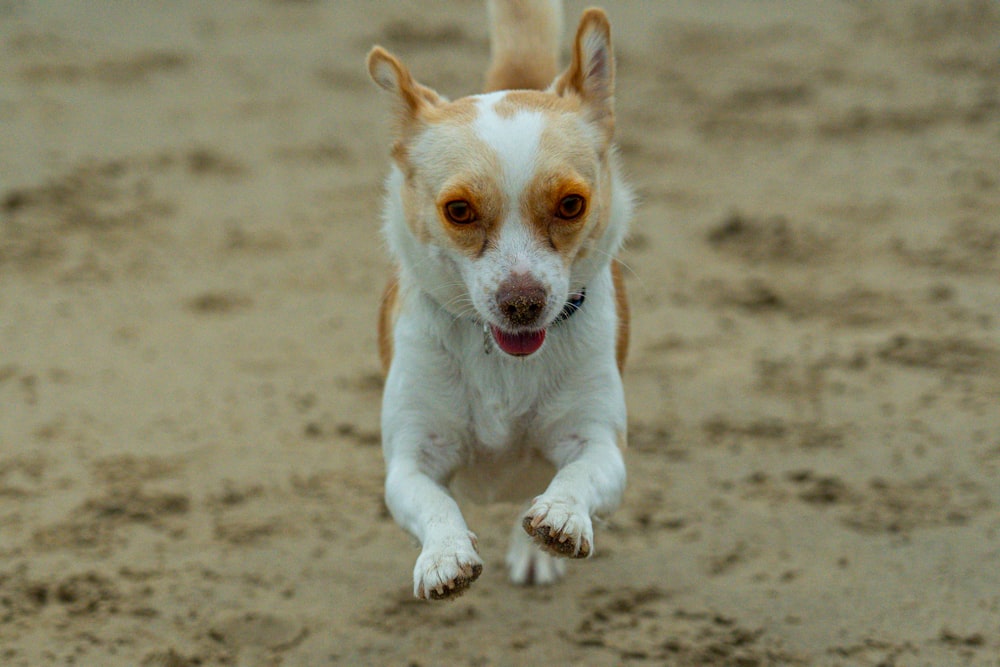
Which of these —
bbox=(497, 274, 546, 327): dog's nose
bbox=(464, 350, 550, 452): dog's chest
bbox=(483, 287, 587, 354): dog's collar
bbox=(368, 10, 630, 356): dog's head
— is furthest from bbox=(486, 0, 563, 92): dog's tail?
bbox=(497, 274, 546, 327): dog's nose

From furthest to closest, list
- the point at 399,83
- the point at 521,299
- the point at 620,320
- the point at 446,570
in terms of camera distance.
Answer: the point at 620,320 → the point at 399,83 → the point at 521,299 → the point at 446,570

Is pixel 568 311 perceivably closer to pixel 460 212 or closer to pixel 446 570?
pixel 460 212

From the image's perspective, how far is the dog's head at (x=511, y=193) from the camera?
10.2 ft

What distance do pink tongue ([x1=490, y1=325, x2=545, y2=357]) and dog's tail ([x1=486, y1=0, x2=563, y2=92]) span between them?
1.25 m

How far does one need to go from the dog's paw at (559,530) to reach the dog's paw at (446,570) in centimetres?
15

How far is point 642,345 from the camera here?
588 cm

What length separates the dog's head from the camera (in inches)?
123

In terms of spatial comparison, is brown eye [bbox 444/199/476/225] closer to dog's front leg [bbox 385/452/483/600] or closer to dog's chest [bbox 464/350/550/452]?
dog's chest [bbox 464/350/550/452]

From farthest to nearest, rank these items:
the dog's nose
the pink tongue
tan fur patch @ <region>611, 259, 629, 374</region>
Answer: tan fur patch @ <region>611, 259, 629, 374</region> < the pink tongue < the dog's nose

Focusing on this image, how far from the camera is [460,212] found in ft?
10.4

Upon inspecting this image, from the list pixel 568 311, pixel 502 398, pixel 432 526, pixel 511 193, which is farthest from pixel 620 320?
pixel 432 526

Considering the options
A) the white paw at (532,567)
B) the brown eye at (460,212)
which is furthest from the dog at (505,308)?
the white paw at (532,567)

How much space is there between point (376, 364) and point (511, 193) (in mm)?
2746

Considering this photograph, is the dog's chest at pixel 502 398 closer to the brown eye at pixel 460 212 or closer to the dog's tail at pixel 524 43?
the brown eye at pixel 460 212
